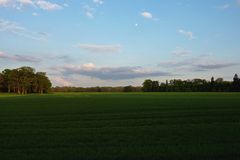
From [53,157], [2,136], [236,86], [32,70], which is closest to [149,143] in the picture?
[53,157]

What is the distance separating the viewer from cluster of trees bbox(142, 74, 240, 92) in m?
172

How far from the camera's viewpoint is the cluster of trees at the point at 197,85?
172500 mm

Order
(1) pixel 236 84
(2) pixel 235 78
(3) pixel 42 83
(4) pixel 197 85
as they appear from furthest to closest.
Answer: (3) pixel 42 83
(4) pixel 197 85
(2) pixel 235 78
(1) pixel 236 84

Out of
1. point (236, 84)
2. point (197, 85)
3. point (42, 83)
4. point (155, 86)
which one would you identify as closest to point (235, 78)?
point (236, 84)

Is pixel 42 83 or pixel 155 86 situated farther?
pixel 155 86

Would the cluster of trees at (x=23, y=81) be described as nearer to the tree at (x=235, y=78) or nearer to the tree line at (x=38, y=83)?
the tree line at (x=38, y=83)

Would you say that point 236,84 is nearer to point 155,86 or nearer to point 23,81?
point 155,86

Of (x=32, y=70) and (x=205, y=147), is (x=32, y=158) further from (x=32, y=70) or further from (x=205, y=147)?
(x=32, y=70)

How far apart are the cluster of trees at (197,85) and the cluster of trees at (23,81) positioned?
2113 inches

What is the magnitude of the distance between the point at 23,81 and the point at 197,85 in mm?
82756

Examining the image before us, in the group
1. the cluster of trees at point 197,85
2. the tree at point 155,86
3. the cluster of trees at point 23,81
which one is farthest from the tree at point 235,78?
the cluster of trees at point 23,81

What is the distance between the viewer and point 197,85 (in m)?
184

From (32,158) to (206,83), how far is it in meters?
173

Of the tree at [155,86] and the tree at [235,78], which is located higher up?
the tree at [235,78]
